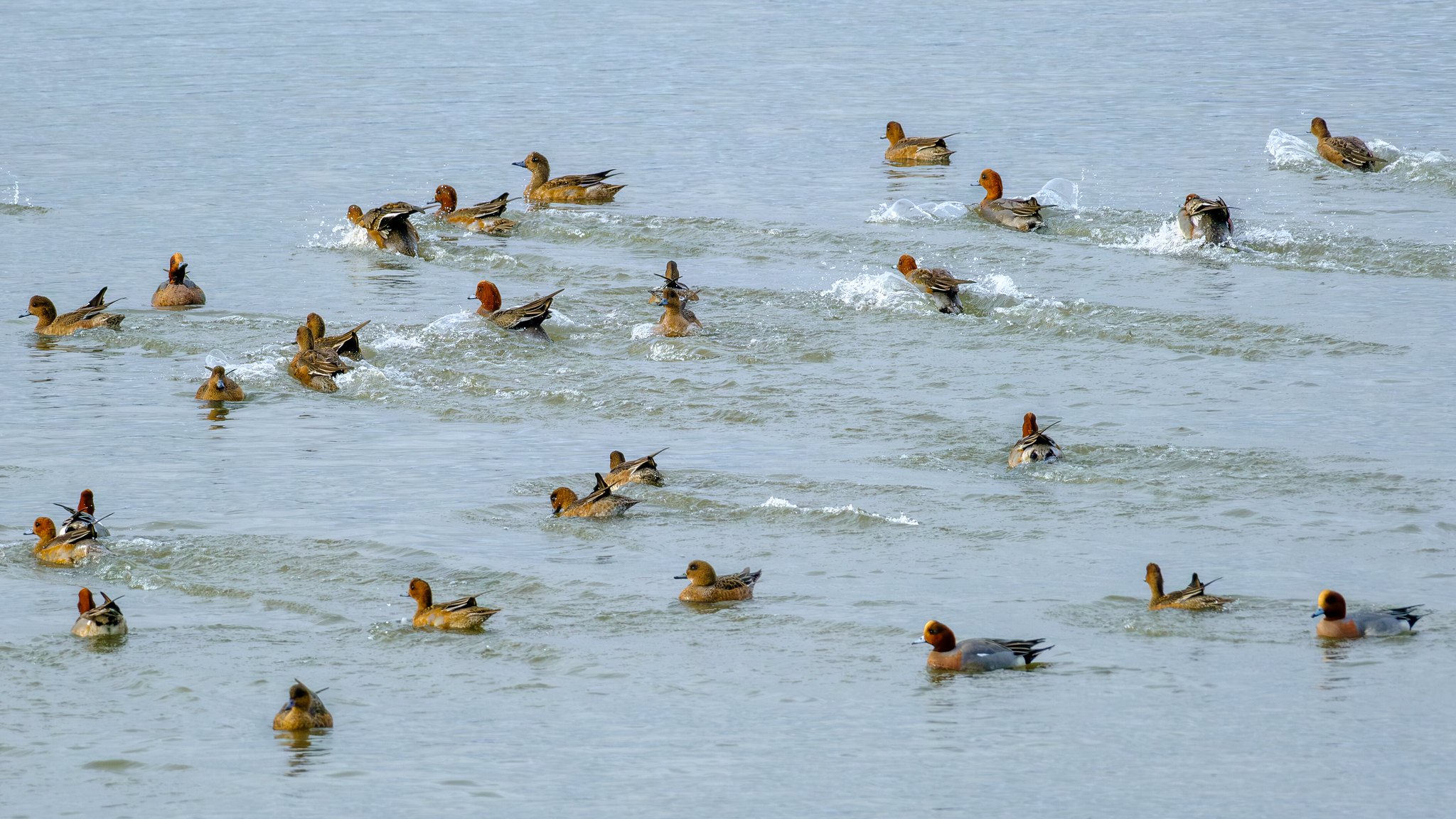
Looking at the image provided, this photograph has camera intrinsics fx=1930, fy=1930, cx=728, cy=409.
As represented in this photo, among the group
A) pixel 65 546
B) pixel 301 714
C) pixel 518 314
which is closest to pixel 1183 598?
pixel 301 714

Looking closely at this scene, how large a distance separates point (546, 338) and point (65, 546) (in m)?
6.66

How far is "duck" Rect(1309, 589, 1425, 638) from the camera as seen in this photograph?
10195 mm

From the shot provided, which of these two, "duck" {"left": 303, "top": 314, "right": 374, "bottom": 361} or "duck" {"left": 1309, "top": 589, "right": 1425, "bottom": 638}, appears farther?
"duck" {"left": 303, "top": 314, "right": 374, "bottom": 361}

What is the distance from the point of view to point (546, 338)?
1800 centimetres

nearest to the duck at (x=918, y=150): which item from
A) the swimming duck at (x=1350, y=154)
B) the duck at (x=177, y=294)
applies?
Result: the swimming duck at (x=1350, y=154)

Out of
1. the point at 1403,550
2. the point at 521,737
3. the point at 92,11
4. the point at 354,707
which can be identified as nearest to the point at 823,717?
the point at 521,737

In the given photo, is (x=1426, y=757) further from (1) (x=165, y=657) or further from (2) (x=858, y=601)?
(1) (x=165, y=657)

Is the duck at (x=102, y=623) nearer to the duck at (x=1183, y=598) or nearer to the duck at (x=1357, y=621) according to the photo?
the duck at (x=1183, y=598)

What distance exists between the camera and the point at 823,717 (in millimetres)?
Answer: 9539

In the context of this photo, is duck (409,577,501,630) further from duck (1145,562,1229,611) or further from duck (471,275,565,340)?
duck (471,275,565,340)

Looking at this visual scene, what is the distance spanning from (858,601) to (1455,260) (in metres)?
10.8

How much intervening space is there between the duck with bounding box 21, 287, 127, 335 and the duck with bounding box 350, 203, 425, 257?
157 inches

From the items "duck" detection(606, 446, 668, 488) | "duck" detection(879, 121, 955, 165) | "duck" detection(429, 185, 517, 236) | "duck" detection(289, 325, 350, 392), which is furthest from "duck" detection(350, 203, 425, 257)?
"duck" detection(606, 446, 668, 488)

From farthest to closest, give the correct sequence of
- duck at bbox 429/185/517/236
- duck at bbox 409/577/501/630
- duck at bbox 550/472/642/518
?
duck at bbox 429/185/517/236 → duck at bbox 550/472/642/518 → duck at bbox 409/577/501/630
